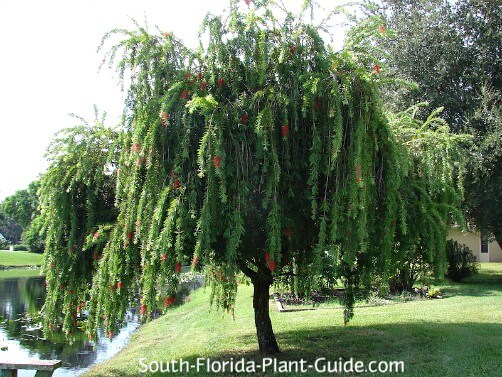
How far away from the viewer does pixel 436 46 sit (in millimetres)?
17469

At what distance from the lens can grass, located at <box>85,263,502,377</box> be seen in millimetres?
8078

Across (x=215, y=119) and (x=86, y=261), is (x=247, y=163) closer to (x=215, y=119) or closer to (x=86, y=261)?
(x=215, y=119)

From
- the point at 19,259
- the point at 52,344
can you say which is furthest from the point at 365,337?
the point at 19,259

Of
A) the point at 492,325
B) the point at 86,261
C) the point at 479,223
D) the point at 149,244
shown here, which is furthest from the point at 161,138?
the point at 479,223

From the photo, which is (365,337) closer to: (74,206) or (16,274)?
(74,206)

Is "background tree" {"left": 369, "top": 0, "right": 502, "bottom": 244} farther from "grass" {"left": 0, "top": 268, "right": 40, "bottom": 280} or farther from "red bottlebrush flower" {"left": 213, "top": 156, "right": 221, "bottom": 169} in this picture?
"grass" {"left": 0, "top": 268, "right": 40, "bottom": 280}

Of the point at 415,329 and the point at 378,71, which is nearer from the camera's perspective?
the point at 378,71

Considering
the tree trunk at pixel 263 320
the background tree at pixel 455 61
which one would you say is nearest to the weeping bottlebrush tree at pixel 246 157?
the tree trunk at pixel 263 320

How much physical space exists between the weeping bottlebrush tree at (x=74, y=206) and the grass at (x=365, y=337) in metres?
2.15

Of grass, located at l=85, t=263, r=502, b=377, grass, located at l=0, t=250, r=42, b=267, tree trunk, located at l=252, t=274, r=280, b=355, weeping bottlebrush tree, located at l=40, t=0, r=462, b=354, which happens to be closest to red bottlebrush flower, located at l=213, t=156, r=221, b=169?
weeping bottlebrush tree, located at l=40, t=0, r=462, b=354

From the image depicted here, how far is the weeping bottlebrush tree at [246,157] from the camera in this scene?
607cm

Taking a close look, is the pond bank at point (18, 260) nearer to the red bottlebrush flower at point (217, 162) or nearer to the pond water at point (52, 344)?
the pond water at point (52, 344)

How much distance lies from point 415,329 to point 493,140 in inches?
319

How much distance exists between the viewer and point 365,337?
967 centimetres
